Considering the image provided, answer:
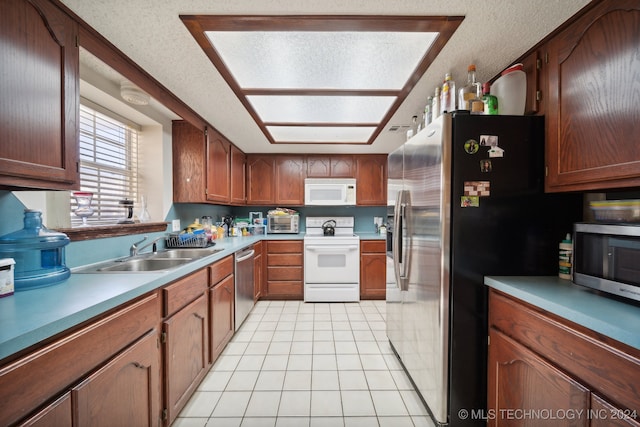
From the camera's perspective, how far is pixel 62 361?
752 millimetres

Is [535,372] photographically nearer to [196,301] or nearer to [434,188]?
[434,188]

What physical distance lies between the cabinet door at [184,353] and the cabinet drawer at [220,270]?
16 centimetres

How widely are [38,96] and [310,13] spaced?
1.14m

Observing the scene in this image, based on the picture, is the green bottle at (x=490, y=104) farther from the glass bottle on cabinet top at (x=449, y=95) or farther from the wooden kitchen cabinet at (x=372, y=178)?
the wooden kitchen cabinet at (x=372, y=178)

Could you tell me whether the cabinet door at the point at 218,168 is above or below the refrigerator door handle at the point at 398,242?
above

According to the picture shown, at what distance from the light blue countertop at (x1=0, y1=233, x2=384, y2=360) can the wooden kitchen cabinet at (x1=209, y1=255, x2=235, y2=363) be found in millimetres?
551

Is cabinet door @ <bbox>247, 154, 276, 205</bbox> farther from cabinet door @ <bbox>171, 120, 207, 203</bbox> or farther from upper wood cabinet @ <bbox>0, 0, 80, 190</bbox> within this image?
upper wood cabinet @ <bbox>0, 0, 80, 190</bbox>

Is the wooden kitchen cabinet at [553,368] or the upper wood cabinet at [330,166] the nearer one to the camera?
the wooden kitchen cabinet at [553,368]

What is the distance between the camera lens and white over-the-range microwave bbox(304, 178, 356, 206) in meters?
3.63

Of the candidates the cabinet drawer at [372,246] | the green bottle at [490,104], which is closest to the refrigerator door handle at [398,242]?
the green bottle at [490,104]

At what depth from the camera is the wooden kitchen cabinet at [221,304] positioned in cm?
181

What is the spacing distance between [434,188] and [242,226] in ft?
9.34

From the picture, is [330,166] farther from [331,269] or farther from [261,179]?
[331,269]

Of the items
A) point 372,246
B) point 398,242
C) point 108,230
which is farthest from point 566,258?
point 108,230
